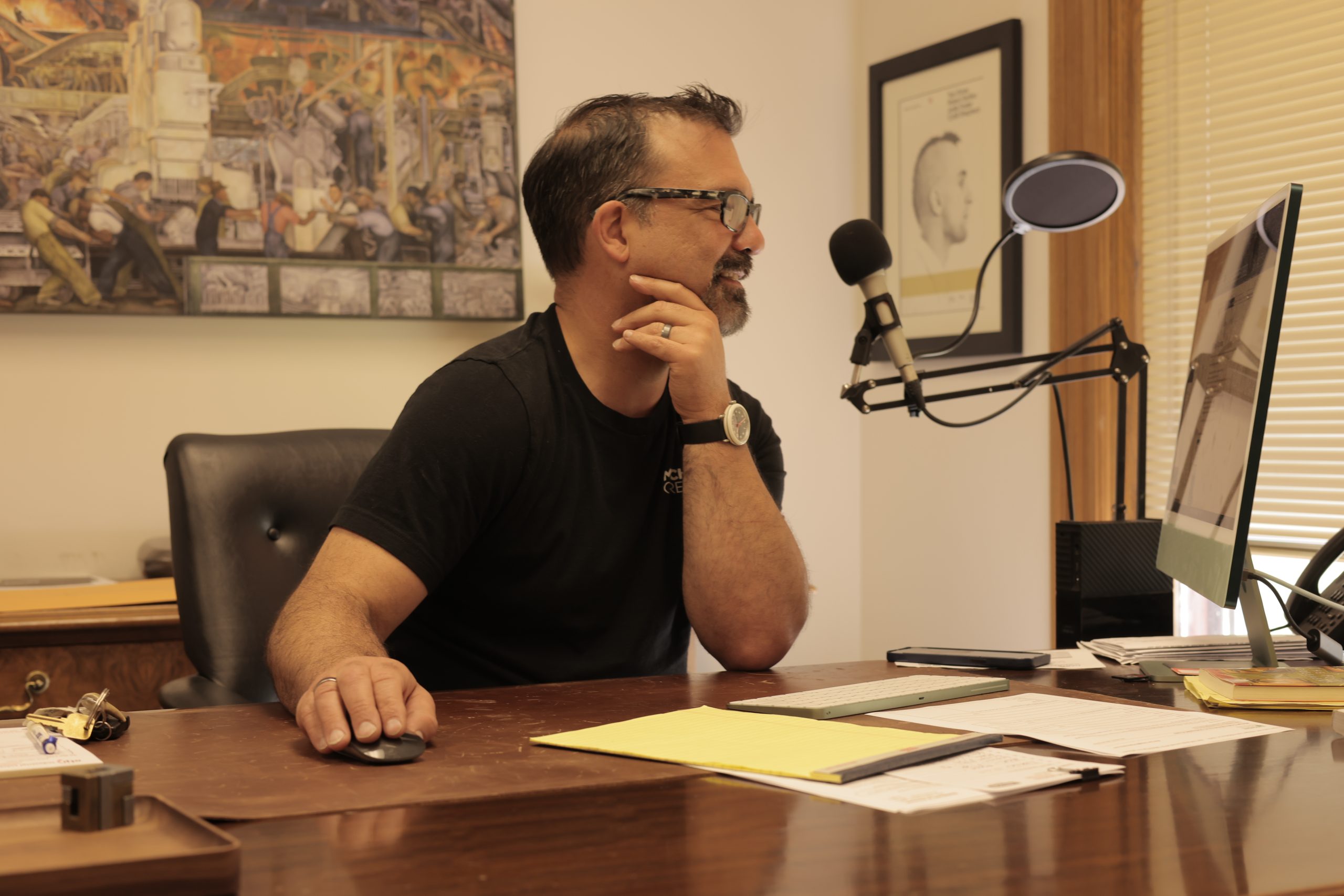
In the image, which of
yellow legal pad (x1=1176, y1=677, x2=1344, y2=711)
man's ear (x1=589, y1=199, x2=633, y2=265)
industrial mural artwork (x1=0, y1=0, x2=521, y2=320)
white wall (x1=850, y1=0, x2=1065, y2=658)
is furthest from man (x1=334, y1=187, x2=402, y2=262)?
yellow legal pad (x1=1176, y1=677, x2=1344, y2=711)

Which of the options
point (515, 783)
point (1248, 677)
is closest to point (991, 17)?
point (1248, 677)

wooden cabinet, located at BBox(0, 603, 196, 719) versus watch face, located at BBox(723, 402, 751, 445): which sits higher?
watch face, located at BBox(723, 402, 751, 445)

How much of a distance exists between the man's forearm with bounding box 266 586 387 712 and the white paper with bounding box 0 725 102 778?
205 millimetres

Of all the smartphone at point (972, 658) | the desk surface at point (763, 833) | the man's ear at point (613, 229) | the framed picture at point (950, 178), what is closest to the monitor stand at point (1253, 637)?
the smartphone at point (972, 658)

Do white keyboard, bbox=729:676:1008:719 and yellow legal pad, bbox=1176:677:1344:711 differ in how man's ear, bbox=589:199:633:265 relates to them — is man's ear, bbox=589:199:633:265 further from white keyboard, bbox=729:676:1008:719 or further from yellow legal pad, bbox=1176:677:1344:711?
yellow legal pad, bbox=1176:677:1344:711

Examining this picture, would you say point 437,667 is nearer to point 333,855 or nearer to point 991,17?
point 333,855

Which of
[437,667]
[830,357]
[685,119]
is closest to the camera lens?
[437,667]

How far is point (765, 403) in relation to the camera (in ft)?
10.9

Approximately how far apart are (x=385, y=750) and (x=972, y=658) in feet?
2.53

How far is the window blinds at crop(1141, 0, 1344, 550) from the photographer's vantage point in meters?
2.37

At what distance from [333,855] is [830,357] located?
284cm

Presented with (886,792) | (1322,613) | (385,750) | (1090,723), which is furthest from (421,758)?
(1322,613)

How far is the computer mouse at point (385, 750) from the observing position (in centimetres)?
93

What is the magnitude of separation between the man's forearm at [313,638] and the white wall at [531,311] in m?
1.50
